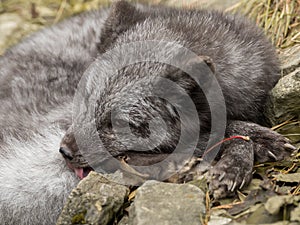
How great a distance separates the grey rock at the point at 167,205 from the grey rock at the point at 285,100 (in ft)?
3.75

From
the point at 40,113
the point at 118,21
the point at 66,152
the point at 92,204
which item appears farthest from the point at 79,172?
the point at 118,21

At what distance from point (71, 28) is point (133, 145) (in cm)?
192

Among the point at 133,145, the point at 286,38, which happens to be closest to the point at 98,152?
the point at 133,145

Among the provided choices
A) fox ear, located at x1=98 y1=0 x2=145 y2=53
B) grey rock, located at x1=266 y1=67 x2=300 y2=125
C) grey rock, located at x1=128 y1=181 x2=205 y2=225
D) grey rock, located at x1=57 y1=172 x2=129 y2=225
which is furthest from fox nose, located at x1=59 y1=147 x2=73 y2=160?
grey rock, located at x1=266 y1=67 x2=300 y2=125

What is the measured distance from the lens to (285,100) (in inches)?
155

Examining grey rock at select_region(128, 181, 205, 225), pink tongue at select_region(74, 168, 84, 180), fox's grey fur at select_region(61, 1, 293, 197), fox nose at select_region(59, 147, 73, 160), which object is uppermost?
fox's grey fur at select_region(61, 1, 293, 197)

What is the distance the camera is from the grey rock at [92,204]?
311 centimetres

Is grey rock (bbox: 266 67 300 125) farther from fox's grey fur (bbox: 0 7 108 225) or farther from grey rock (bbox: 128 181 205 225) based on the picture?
fox's grey fur (bbox: 0 7 108 225)

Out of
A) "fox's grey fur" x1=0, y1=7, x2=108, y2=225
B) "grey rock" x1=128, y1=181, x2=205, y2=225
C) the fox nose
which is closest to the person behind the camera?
"grey rock" x1=128, y1=181, x2=205, y2=225

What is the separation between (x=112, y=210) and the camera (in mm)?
3182

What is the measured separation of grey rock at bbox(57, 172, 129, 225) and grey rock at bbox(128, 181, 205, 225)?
14cm

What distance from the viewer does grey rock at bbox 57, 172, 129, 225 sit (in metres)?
3.11

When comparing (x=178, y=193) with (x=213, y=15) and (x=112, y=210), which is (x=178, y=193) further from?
(x=213, y=15)

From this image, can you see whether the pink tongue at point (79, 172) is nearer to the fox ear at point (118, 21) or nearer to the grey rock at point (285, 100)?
the fox ear at point (118, 21)
